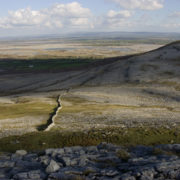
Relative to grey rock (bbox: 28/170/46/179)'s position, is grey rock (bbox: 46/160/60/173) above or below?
above

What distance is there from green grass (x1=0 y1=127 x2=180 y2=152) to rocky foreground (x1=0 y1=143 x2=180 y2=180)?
30.0 feet

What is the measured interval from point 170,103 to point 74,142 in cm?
4545

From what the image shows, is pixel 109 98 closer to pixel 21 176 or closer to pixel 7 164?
pixel 7 164

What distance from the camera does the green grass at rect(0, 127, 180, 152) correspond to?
3412cm

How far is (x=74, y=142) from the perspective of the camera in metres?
34.4

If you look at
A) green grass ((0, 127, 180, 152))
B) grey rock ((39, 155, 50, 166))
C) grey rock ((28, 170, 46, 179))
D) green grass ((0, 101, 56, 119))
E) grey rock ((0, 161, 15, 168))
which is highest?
grey rock ((28, 170, 46, 179))

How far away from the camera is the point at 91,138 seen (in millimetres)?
35750

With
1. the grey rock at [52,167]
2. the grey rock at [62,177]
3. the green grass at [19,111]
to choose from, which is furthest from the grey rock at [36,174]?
the green grass at [19,111]

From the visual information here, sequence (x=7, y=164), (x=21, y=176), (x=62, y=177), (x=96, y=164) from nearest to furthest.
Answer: (x=62, y=177) < (x=21, y=176) < (x=96, y=164) < (x=7, y=164)

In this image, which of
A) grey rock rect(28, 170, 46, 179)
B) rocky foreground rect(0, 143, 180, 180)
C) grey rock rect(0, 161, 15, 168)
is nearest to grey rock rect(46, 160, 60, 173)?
rocky foreground rect(0, 143, 180, 180)

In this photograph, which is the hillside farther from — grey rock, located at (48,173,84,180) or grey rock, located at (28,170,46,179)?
grey rock, located at (48,173,84,180)

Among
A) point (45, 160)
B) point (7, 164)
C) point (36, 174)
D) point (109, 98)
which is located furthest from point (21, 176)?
point (109, 98)

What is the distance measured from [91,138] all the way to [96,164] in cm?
1524

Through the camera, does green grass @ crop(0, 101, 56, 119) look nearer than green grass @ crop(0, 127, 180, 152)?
No
